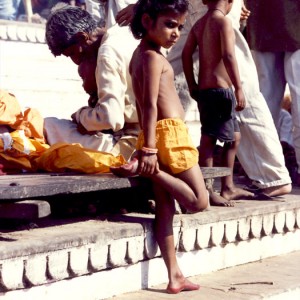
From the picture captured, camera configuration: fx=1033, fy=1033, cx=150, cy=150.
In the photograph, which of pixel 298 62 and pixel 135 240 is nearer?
pixel 135 240

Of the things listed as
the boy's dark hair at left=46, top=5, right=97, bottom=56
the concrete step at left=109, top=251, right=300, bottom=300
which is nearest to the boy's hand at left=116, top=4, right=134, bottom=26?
the boy's dark hair at left=46, top=5, right=97, bottom=56

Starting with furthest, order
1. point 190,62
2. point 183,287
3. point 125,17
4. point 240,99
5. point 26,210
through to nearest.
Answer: point 125,17 < point 190,62 < point 240,99 < point 183,287 < point 26,210

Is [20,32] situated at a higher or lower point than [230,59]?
higher

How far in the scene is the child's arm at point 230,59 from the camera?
18.7 ft

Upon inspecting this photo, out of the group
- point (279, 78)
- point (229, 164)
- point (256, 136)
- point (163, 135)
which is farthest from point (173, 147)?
point (279, 78)

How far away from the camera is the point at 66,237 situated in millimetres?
4398

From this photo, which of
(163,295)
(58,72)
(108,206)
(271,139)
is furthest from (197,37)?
(58,72)

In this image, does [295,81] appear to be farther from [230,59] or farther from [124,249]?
[124,249]

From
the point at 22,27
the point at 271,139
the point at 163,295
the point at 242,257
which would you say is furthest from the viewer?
the point at 22,27

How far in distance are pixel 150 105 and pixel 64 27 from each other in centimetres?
114

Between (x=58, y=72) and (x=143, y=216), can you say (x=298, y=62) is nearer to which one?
(x=143, y=216)

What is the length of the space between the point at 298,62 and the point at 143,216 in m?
2.52

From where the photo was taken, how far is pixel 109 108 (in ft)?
18.6

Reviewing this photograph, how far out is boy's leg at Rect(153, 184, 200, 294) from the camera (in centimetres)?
483
